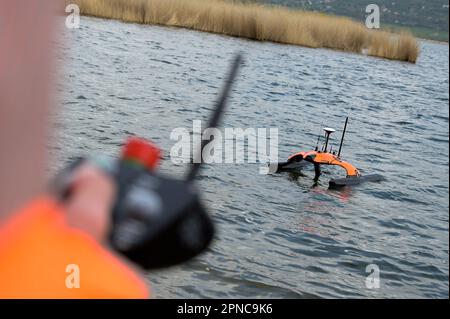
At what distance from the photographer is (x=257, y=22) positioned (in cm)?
3092

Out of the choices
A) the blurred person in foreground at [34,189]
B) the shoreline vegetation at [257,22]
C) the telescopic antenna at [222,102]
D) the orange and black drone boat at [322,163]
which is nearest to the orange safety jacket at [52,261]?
the blurred person in foreground at [34,189]

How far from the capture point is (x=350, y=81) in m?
26.1

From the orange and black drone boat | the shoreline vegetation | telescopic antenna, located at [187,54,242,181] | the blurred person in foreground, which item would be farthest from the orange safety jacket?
the shoreline vegetation

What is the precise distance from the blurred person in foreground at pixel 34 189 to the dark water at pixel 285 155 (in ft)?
0.22

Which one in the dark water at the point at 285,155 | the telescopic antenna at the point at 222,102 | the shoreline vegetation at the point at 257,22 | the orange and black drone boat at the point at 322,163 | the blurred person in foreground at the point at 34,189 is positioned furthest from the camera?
the shoreline vegetation at the point at 257,22

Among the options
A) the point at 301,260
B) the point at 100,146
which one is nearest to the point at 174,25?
the point at 100,146

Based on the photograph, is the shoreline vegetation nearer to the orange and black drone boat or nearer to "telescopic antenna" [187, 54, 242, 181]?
the orange and black drone boat

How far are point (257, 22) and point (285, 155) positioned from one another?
747 inches

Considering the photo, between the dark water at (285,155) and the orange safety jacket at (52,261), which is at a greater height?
the orange safety jacket at (52,261)

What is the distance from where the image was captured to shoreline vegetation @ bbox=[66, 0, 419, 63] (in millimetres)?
30922

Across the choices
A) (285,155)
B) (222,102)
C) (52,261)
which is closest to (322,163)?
(285,155)

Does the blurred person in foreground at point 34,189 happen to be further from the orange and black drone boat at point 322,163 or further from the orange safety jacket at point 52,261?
the orange and black drone boat at point 322,163

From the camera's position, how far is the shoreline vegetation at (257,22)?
101 feet

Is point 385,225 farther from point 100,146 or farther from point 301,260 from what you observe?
point 100,146
